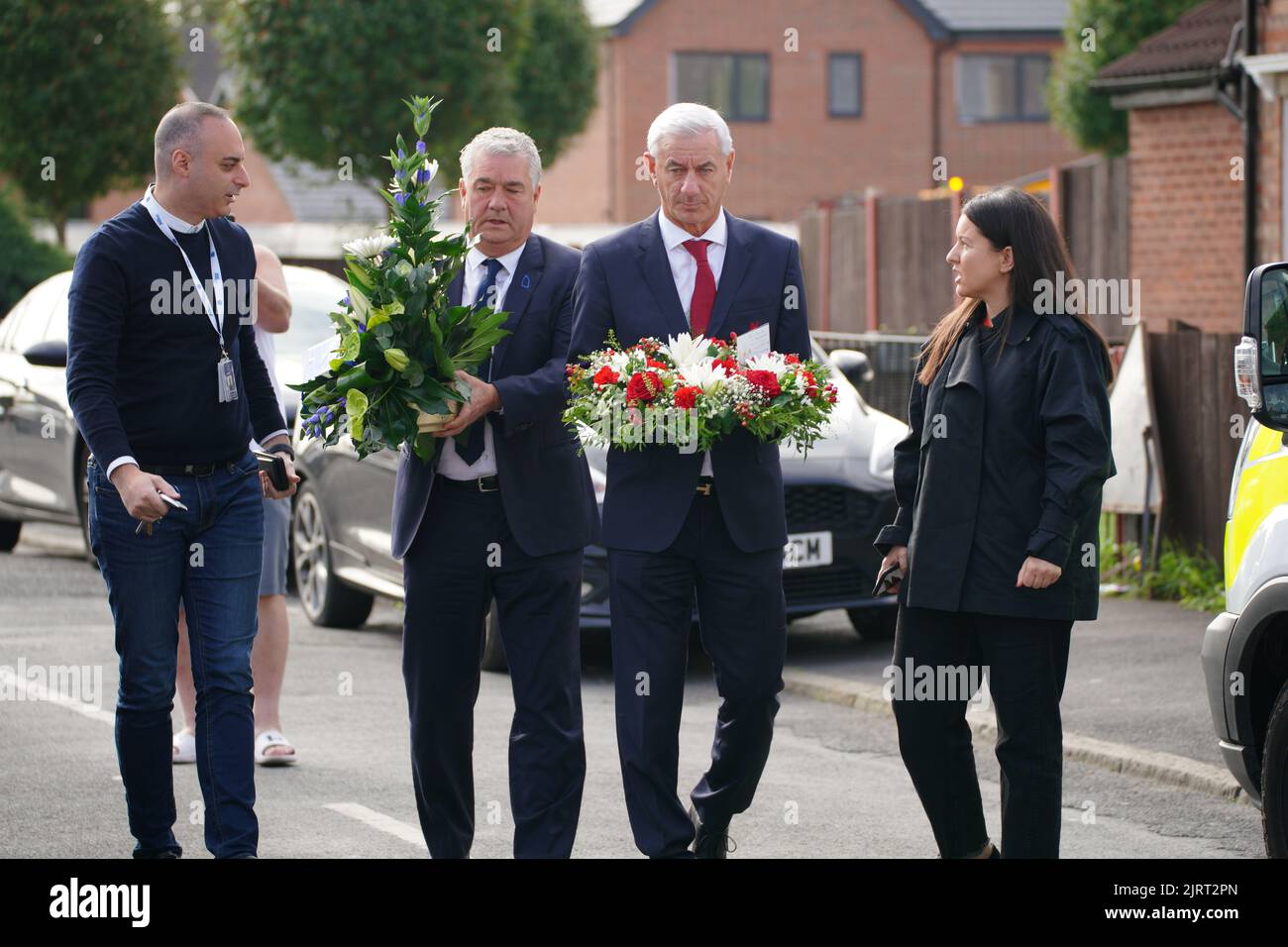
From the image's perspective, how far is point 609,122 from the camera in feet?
151

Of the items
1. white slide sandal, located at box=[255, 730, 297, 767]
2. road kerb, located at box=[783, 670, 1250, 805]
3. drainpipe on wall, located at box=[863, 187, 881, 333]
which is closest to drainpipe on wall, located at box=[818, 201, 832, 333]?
drainpipe on wall, located at box=[863, 187, 881, 333]

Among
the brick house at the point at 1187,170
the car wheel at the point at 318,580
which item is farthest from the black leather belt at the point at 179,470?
the brick house at the point at 1187,170

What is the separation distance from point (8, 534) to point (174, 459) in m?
9.43

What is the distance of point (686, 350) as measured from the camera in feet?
18.3

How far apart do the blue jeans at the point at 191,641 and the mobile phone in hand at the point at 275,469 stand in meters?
0.14

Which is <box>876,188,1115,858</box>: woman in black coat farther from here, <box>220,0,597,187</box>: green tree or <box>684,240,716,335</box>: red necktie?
<box>220,0,597,187</box>: green tree

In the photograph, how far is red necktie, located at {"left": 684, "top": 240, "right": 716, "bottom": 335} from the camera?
586 centimetres

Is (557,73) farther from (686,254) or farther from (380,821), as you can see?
(686,254)

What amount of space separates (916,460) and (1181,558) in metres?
6.55

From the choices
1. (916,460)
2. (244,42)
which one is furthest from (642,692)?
(244,42)

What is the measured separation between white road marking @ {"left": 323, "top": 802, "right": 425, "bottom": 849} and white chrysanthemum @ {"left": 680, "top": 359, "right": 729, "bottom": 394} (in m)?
1.96

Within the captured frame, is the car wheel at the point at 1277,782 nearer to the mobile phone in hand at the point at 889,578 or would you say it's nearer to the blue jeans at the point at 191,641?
the mobile phone in hand at the point at 889,578

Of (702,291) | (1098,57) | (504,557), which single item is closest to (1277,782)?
(702,291)

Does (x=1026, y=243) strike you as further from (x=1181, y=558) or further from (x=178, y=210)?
(x=1181, y=558)
